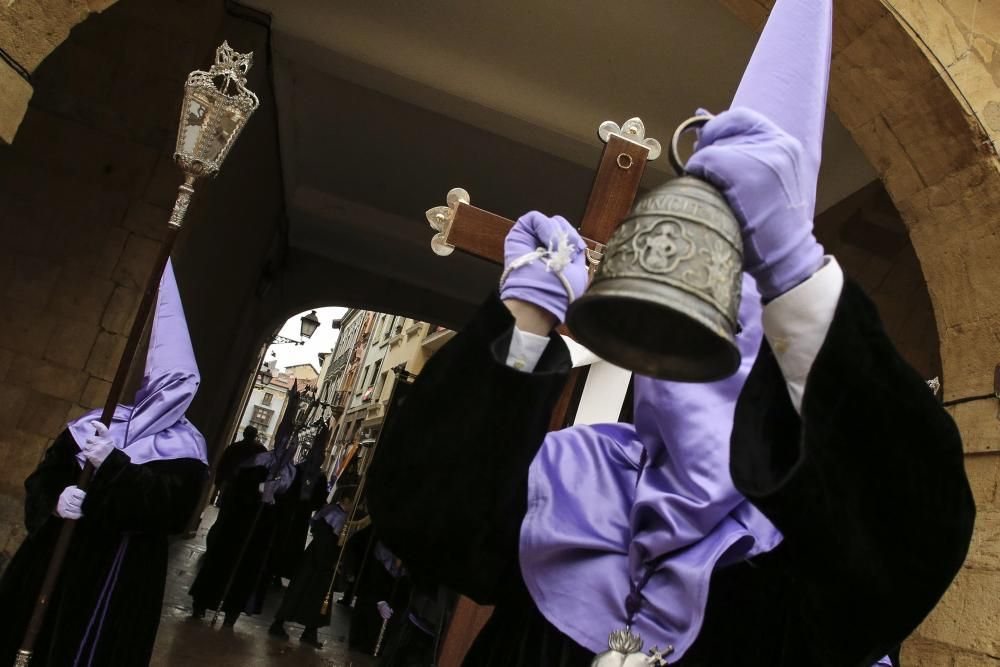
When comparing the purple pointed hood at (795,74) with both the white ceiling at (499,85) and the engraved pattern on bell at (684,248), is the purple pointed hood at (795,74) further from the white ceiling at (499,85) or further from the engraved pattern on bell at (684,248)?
the white ceiling at (499,85)

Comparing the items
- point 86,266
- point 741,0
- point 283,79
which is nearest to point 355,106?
point 283,79

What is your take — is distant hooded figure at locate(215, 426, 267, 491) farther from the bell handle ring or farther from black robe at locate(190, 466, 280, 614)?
the bell handle ring

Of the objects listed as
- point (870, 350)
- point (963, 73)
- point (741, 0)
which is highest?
point (741, 0)

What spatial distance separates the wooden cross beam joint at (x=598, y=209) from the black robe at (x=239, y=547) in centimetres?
667

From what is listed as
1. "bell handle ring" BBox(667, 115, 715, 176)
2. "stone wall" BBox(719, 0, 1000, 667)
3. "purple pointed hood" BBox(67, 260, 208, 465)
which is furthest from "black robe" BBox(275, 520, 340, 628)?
"bell handle ring" BBox(667, 115, 715, 176)

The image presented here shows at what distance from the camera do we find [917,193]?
345 centimetres

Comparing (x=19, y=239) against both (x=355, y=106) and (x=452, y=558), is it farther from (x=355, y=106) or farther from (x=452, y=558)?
(x=452, y=558)

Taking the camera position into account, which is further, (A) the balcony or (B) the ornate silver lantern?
(A) the balcony

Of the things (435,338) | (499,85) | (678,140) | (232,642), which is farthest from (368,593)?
(435,338)

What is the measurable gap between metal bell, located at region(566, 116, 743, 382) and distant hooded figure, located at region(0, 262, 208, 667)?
2.91m

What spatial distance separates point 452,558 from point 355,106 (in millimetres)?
6416

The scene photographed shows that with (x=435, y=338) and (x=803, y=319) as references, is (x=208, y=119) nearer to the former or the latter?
(x=803, y=319)

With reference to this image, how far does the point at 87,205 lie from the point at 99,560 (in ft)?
9.32

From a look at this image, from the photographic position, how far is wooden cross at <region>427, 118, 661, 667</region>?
102 inches
